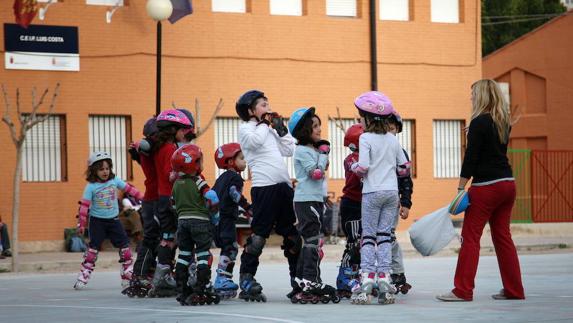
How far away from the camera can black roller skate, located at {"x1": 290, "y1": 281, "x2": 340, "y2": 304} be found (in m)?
12.2

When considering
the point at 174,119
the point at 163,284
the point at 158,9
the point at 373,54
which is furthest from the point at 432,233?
the point at 373,54

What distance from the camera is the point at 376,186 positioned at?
39.7 ft

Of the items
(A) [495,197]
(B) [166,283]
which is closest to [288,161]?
(B) [166,283]

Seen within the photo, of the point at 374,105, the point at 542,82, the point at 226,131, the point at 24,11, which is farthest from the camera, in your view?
the point at 542,82

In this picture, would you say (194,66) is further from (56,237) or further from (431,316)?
(431,316)

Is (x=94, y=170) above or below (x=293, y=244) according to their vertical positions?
above

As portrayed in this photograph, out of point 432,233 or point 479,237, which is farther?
point 432,233

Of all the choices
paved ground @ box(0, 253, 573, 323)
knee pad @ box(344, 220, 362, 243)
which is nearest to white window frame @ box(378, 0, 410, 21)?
paved ground @ box(0, 253, 573, 323)

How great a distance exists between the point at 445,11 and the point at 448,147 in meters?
3.39

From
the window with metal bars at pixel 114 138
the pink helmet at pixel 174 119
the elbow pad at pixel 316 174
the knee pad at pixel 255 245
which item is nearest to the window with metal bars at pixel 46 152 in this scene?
the window with metal bars at pixel 114 138

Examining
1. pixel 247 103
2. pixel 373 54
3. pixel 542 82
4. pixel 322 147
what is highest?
pixel 542 82

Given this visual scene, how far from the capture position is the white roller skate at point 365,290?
11844 millimetres

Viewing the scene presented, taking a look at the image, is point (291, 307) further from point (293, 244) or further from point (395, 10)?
point (395, 10)

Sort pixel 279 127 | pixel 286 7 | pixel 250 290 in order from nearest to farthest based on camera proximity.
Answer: pixel 250 290, pixel 279 127, pixel 286 7
